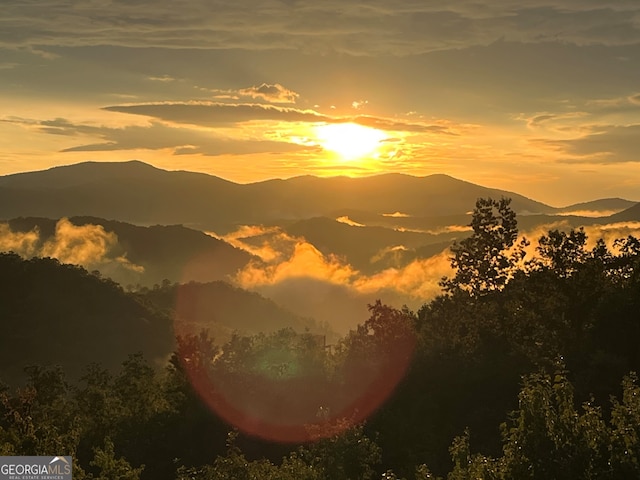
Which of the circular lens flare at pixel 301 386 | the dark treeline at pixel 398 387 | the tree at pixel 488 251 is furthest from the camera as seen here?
the tree at pixel 488 251

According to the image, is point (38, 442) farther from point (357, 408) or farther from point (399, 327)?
point (399, 327)

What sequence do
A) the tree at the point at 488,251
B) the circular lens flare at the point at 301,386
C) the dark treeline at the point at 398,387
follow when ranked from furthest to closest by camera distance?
the tree at the point at 488,251 → the circular lens flare at the point at 301,386 → the dark treeline at the point at 398,387

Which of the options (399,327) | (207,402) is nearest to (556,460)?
(207,402)

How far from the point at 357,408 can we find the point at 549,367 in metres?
15.8

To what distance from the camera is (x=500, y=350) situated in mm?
66875

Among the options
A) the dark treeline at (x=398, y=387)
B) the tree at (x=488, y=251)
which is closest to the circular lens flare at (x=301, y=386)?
the dark treeline at (x=398, y=387)

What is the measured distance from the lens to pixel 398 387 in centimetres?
6469

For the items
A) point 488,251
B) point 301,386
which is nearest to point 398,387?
point 301,386

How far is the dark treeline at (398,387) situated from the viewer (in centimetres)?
4274

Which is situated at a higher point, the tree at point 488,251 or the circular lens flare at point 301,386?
the tree at point 488,251

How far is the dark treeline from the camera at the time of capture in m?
42.7

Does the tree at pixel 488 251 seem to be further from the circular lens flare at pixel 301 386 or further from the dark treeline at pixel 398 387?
the circular lens flare at pixel 301 386

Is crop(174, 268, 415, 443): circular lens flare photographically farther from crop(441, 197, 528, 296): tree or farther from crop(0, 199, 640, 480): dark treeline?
crop(441, 197, 528, 296): tree

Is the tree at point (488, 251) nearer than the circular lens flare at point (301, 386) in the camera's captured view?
No
